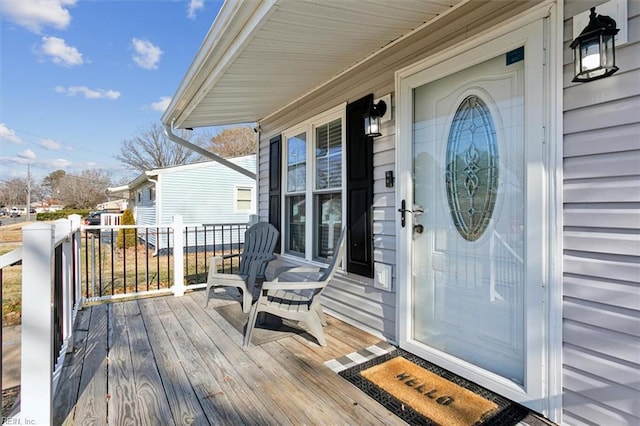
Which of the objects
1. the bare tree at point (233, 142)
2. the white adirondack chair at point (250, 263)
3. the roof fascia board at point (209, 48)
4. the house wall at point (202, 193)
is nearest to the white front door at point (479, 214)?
the roof fascia board at point (209, 48)

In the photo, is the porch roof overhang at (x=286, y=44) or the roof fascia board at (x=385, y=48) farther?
the roof fascia board at (x=385, y=48)

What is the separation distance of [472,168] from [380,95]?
1.08 metres

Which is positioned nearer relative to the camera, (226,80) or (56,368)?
(56,368)

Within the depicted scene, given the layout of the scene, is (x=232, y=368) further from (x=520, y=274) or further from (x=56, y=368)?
(x=520, y=274)

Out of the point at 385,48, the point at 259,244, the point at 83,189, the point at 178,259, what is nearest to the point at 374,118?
the point at 385,48

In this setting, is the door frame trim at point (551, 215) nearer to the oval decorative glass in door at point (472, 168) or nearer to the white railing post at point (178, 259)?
the oval decorative glass in door at point (472, 168)

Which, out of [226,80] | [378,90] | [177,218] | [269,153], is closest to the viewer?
[378,90]

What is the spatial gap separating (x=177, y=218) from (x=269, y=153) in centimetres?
154

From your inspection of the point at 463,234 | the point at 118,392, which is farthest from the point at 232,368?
the point at 463,234

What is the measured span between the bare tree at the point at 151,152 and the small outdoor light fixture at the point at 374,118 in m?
21.4

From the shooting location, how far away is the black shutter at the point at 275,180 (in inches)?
172

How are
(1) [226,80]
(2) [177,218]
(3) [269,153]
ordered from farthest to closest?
(3) [269,153] < (2) [177,218] < (1) [226,80]

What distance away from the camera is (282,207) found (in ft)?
14.1

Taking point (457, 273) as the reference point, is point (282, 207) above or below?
above
